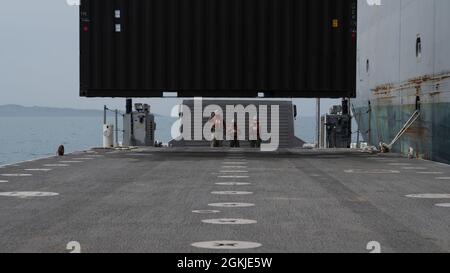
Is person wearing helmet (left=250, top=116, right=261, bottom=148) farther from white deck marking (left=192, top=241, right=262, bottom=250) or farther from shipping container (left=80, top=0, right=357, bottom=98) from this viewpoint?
white deck marking (left=192, top=241, right=262, bottom=250)

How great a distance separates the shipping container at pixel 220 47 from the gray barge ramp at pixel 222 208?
23.7ft

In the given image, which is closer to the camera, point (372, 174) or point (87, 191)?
point (87, 191)

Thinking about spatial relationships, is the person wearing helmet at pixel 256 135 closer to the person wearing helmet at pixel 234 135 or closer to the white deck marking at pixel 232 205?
the person wearing helmet at pixel 234 135

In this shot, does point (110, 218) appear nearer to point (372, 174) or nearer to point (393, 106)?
point (372, 174)

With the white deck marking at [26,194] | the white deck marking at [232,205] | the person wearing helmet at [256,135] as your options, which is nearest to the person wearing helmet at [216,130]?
the person wearing helmet at [256,135]

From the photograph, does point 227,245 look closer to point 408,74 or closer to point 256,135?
point 408,74

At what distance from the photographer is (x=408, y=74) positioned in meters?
25.6

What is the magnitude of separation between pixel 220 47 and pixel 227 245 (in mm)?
18196

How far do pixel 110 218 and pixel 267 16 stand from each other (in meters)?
16.8

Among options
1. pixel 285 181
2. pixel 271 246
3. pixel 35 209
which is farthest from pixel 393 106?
pixel 271 246

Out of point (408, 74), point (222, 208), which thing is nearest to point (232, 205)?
point (222, 208)

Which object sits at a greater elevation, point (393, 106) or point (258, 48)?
point (258, 48)

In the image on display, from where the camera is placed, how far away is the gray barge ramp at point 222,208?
23.7 feet

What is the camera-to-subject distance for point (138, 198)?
11133 millimetres
